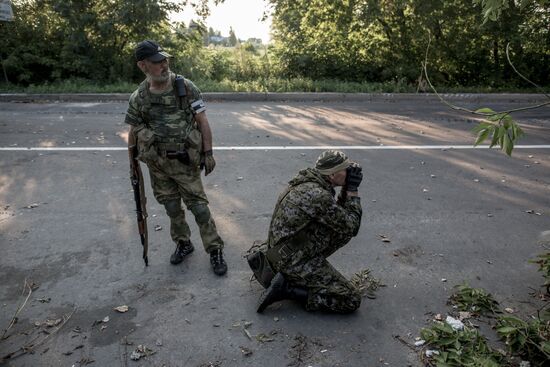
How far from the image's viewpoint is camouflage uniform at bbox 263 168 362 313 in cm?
328

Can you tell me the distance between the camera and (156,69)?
3.63m

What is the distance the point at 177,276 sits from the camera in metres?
3.98

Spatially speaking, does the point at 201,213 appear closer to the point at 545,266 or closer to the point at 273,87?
the point at 545,266

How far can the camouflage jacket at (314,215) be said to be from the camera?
3.23m

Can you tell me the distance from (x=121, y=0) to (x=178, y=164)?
1030cm

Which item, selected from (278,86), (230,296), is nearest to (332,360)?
(230,296)

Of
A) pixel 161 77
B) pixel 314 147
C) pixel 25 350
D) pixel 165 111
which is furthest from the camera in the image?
pixel 314 147

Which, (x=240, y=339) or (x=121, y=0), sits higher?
(x=121, y=0)

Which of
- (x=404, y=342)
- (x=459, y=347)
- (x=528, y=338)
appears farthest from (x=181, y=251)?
(x=528, y=338)

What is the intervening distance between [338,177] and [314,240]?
513mm

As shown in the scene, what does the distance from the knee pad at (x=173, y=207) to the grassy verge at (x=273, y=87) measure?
8101mm

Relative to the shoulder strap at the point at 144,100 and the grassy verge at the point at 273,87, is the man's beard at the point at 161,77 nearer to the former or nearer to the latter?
the shoulder strap at the point at 144,100

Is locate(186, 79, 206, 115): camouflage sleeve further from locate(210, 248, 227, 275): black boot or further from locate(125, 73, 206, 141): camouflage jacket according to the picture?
locate(210, 248, 227, 275): black boot

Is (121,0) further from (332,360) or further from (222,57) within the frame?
(332,360)
